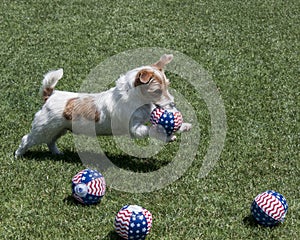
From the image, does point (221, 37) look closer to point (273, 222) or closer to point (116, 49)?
point (116, 49)

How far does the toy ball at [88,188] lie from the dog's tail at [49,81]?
1.26 metres

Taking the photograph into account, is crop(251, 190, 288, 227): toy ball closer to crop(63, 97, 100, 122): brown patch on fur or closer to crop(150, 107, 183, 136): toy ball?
crop(150, 107, 183, 136): toy ball

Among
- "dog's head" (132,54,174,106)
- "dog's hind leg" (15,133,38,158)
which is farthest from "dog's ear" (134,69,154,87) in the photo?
"dog's hind leg" (15,133,38,158)

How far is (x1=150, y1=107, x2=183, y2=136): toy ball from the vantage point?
5.70 metres

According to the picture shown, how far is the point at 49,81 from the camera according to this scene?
600cm

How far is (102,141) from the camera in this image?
6797 millimetres

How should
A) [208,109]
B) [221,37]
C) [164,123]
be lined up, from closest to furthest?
[164,123] < [208,109] < [221,37]

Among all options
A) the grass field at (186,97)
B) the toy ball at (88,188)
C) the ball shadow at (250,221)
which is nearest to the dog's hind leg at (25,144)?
the grass field at (186,97)

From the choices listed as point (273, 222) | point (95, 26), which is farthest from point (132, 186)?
point (95, 26)

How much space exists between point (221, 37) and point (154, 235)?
6.70 m

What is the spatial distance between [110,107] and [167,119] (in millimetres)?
652

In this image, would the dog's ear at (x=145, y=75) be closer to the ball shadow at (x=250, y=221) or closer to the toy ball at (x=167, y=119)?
the toy ball at (x=167, y=119)

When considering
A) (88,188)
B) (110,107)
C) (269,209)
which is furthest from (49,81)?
(269,209)

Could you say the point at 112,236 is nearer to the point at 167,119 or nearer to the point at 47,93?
the point at 167,119
